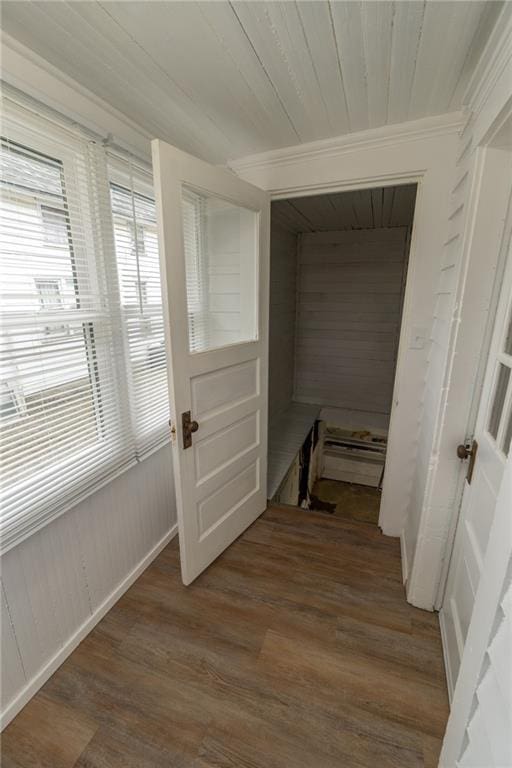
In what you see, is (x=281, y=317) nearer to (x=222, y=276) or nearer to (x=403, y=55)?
(x=222, y=276)

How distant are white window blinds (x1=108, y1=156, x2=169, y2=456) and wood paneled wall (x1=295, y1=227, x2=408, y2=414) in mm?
2656

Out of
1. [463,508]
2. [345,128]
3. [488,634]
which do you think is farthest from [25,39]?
[463,508]

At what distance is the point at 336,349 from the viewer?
13.0 feet

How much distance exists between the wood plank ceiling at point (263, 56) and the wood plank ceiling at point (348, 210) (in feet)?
2.69

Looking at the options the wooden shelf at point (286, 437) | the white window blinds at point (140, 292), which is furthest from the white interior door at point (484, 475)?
the white window blinds at point (140, 292)

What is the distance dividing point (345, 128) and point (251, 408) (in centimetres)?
152

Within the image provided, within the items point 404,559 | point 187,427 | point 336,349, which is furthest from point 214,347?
point 336,349

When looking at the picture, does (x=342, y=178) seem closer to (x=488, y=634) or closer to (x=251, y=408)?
(x=251, y=408)

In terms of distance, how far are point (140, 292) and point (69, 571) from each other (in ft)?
4.17

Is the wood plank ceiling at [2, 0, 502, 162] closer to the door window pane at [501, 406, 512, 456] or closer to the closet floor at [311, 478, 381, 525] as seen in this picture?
the door window pane at [501, 406, 512, 456]

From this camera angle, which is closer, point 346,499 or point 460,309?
point 460,309

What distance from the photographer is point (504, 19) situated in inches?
34.6

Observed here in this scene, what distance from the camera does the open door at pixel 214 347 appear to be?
1335mm

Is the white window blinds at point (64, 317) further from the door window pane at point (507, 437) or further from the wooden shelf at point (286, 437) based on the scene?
the door window pane at point (507, 437)
